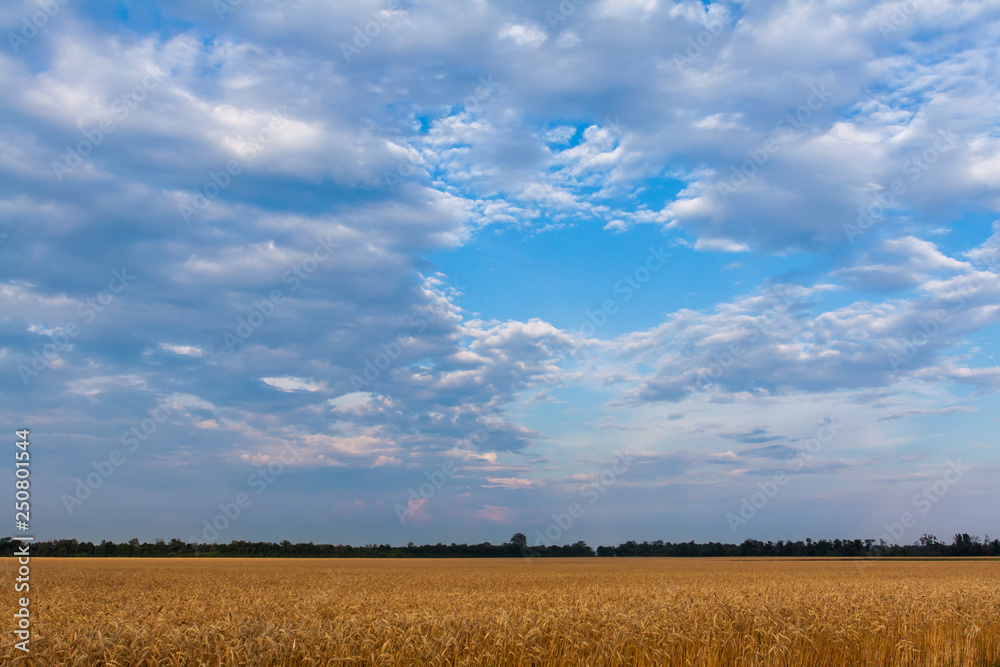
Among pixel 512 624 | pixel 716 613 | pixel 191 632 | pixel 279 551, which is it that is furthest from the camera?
pixel 279 551

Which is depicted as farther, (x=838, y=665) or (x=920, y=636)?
(x=920, y=636)

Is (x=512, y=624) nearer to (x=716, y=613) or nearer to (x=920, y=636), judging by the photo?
(x=716, y=613)

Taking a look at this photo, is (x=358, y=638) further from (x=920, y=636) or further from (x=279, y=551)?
(x=279, y=551)

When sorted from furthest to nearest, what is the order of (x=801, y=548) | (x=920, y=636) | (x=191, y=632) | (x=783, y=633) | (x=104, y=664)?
(x=801, y=548) → (x=920, y=636) → (x=783, y=633) → (x=191, y=632) → (x=104, y=664)

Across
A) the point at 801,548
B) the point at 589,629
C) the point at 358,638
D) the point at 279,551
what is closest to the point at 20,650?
the point at 358,638

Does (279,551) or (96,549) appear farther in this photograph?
(279,551)

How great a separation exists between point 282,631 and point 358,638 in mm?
1087

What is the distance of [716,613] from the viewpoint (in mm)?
12117

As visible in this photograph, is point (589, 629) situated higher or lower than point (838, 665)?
higher

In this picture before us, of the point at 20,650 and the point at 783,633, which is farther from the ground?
the point at 20,650

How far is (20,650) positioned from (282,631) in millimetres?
3120

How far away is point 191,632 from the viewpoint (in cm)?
843

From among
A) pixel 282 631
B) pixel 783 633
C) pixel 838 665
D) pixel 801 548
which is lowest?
pixel 801 548

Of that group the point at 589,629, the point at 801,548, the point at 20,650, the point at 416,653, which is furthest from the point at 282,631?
the point at 801,548
